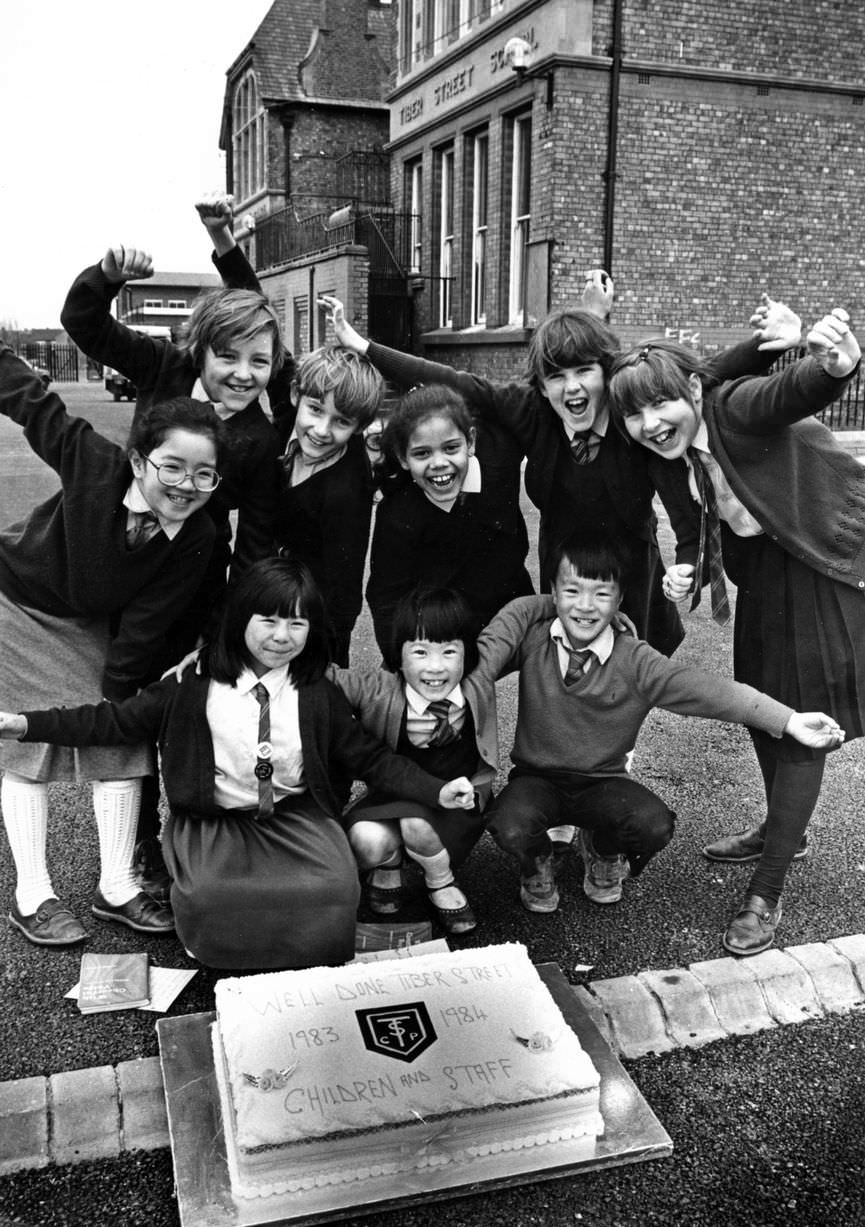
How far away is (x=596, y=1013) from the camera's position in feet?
10.8

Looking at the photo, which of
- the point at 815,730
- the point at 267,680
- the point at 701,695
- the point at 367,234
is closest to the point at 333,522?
the point at 267,680

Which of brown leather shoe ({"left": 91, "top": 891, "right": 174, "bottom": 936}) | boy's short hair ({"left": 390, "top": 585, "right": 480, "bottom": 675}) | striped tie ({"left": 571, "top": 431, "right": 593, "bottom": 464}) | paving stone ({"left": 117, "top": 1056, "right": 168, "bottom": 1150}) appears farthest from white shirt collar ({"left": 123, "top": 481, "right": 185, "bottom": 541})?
paving stone ({"left": 117, "top": 1056, "right": 168, "bottom": 1150})

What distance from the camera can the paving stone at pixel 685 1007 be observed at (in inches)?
130

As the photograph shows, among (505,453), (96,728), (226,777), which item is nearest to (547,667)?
(505,453)

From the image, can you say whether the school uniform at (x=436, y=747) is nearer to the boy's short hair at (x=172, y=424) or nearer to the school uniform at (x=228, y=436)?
the school uniform at (x=228, y=436)

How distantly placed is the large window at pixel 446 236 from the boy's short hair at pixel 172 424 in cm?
1765

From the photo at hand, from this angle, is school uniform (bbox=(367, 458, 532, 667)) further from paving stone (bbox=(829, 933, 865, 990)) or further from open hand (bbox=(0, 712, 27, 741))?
paving stone (bbox=(829, 933, 865, 990))

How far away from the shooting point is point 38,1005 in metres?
3.32

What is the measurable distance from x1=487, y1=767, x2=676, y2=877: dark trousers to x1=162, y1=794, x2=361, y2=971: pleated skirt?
1.91 feet

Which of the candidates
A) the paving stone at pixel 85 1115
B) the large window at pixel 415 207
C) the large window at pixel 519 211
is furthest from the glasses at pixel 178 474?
the large window at pixel 415 207

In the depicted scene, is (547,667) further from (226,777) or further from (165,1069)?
(165,1069)

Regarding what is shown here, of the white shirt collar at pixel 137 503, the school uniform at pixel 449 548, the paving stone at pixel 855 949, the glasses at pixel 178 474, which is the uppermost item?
the glasses at pixel 178 474

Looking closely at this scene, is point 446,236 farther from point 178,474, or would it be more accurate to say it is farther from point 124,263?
point 178,474

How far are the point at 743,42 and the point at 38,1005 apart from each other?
17.0 meters
